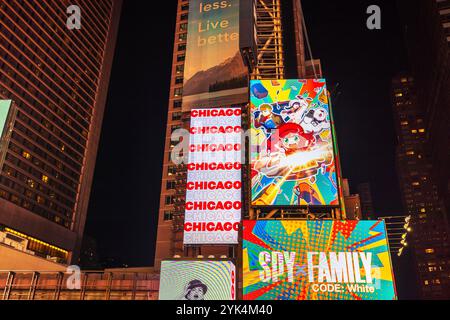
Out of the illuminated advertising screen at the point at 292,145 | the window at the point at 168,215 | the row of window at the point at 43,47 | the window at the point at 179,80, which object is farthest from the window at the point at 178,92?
the illuminated advertising screen at the point at 292,145

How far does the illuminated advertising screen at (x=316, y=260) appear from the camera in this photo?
896 inches

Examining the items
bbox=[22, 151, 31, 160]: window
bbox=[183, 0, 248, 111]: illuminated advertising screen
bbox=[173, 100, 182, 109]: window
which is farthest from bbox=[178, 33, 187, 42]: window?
bbox=[22, 151, 31, 160]: window

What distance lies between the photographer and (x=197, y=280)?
27.0 m

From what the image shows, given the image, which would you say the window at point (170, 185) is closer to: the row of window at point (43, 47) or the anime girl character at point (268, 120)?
the anime girl character at point (268, 120)

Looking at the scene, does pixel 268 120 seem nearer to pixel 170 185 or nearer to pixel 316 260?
pixel 316 260

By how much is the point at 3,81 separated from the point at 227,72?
57971mm

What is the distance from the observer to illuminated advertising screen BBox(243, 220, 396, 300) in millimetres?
22766

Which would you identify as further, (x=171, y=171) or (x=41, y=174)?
(x=41, y=174)

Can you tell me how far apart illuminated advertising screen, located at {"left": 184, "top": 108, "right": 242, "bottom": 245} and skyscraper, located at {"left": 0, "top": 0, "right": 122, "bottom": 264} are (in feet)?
194

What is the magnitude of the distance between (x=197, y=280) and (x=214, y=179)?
46.9ft

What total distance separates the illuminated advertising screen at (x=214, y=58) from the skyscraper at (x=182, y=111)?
6230 mm

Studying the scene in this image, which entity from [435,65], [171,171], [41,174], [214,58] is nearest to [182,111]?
[214,58]

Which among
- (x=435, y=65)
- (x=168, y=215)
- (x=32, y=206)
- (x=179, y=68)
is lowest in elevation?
(x=168, y=215)
